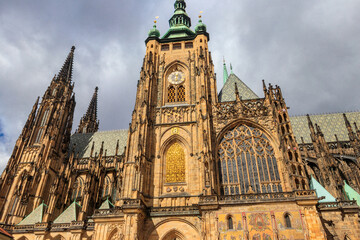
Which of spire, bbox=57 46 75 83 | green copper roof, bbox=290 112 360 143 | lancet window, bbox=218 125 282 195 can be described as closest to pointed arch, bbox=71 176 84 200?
spire, bbox=57 46 75 83

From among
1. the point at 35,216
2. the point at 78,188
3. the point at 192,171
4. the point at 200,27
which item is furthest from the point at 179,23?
the point at 35,216

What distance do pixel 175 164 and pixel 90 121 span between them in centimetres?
3329

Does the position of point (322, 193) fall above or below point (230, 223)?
above

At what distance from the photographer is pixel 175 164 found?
22641mm

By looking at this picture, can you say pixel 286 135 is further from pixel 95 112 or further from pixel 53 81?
pixel 95 112

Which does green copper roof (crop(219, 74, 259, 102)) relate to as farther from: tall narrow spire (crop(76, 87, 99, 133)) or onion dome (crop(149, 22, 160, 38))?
tall narrow spire (crop(76, 87, 99, 133))

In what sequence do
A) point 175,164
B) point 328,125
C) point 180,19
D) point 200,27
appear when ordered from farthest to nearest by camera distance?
point 180,19 < point 328,125 < point 200,27 < point 175,164

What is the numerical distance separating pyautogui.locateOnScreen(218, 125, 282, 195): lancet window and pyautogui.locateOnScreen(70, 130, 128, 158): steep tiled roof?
17.2m

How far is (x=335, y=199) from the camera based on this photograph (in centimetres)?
2059

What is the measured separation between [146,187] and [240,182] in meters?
7.46

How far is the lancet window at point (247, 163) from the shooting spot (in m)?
20.6

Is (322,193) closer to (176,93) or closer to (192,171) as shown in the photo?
(192,171)

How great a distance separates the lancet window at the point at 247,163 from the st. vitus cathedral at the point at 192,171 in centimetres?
8

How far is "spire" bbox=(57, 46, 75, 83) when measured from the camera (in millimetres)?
41156
